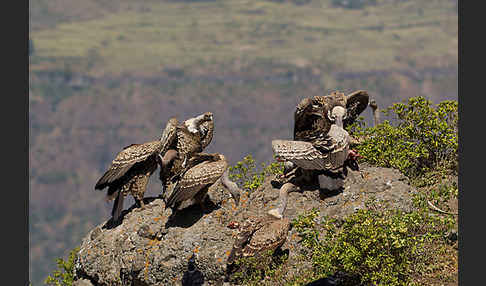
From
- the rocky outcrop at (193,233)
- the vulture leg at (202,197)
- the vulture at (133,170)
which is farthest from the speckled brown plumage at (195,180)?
the vulture at (133,170)

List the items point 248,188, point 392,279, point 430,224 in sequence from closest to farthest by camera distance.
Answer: point 392,279
point 430,224
point 248,188

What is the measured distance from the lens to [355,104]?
31.1m

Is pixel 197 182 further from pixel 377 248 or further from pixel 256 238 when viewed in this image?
pixel 377 248

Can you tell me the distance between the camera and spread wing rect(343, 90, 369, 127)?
101ft

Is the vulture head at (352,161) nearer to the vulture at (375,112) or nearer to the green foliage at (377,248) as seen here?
the green foliage at (377,248)

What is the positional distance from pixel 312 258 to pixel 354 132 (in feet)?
28.1

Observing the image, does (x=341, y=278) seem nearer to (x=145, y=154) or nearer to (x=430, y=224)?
(x=430, y=224)

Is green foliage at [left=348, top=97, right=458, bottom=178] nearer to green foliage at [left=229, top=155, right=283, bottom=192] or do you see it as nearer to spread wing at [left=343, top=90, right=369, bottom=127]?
spread wing at [left=343, top=90, right=369, bottom=127]

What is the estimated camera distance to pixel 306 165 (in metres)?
25.8

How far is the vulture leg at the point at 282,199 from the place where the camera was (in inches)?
983

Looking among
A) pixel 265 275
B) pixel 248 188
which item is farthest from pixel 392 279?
pixel 248 188

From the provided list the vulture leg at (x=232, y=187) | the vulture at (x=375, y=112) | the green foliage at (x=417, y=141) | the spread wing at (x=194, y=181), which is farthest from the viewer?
the vulture at (x=375, y=112)

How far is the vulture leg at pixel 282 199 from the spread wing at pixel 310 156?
1.24 m

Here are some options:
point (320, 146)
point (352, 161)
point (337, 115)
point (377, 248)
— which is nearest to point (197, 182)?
point (320, 146)
